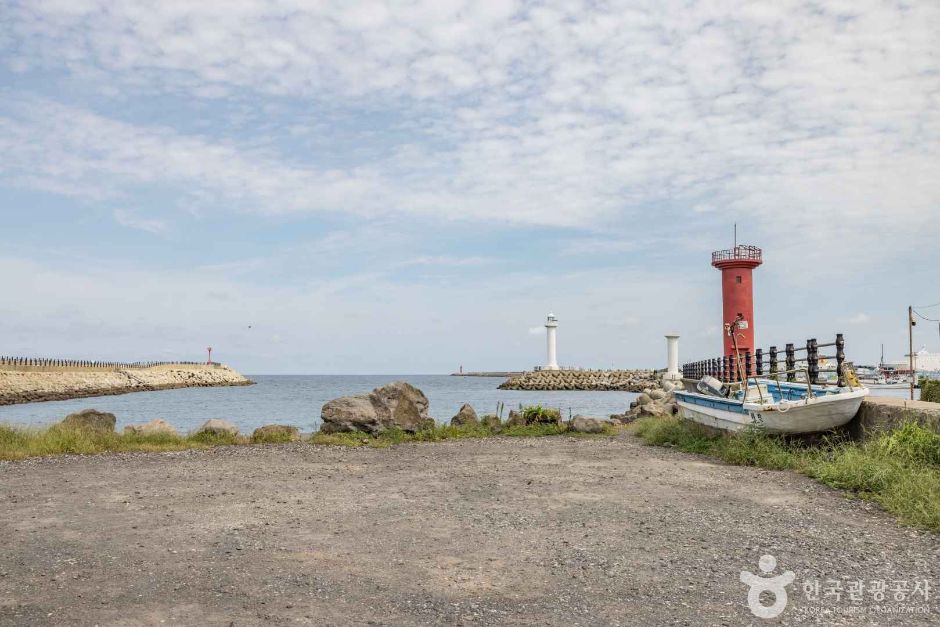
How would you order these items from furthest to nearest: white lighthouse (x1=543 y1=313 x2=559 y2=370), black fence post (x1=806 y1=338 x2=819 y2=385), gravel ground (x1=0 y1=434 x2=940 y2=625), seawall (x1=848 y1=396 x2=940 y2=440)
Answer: white lighthouse (x1=543 y1=313 x2=559 y2=370) → black fence post (x1=806 y1=338 x2=819 y2=385) → seawall (x1=848 y1=396 x2=940 y2=440) → gravel ground (x1=0 y1=434 x2=940 y2=625)

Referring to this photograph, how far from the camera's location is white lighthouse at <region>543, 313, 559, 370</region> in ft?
245

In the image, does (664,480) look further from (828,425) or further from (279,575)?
(279,575)

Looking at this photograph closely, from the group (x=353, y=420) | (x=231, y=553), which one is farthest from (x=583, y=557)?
(x=353, y=420)

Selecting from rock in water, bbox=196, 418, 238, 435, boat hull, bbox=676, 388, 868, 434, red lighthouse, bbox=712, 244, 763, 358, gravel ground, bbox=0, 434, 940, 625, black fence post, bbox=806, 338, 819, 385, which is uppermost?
red lighthouse, bbox=712, 244, 763, 358

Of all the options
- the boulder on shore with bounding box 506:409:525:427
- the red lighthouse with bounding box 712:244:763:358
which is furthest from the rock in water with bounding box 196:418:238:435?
the red lighthouse with bounding box 712:244:763:358

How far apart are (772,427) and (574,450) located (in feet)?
13.9

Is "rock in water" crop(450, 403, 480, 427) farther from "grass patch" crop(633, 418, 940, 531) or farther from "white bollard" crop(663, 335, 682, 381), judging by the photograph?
"white bollard" crop(663, 335, 682, 381)

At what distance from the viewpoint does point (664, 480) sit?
36.3ft

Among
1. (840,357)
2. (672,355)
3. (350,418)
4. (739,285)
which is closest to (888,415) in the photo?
(840,357)

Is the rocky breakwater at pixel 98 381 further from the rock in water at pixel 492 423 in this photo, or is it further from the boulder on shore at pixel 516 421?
the boulder on shore at pixel 516 421

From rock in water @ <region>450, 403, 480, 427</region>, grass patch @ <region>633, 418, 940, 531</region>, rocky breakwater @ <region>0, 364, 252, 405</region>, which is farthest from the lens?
rocky breakwater @ <region>0, 364, 252, 405</region>

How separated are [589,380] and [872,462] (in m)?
71.1

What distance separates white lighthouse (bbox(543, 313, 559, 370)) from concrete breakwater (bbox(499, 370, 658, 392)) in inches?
34.6

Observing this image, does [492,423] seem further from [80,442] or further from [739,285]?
[739,285]
